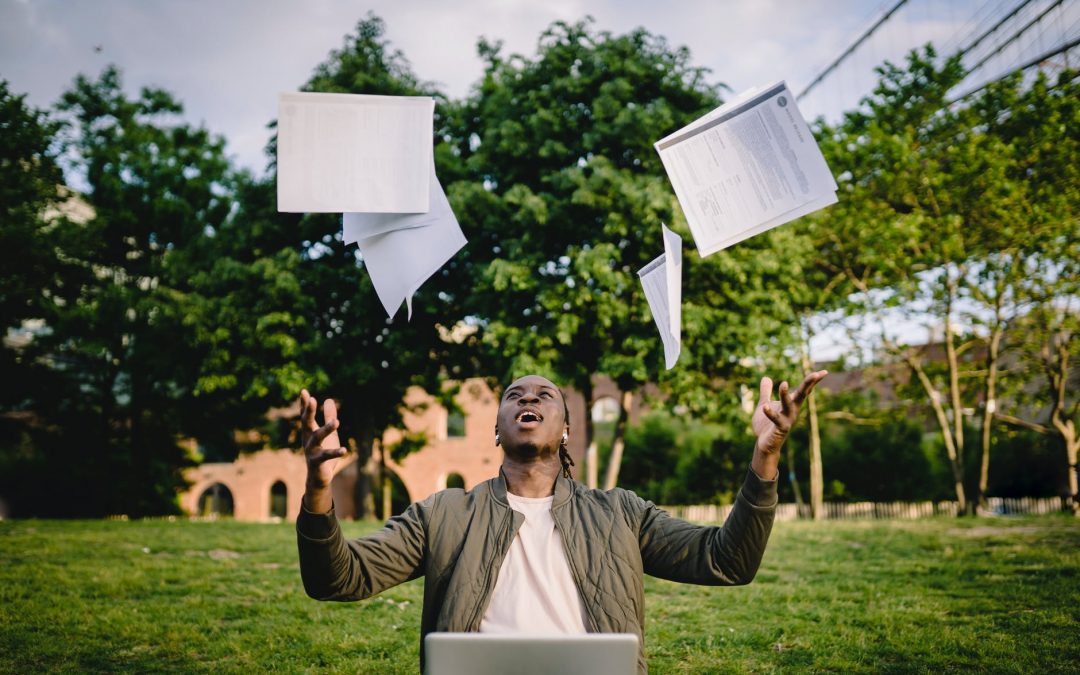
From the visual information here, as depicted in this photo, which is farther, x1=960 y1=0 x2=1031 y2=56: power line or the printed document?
x1=960 y1=0 x2=1031 y2=56: power line

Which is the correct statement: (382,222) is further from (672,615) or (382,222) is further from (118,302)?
(118,302)

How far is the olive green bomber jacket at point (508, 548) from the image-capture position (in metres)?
2.61

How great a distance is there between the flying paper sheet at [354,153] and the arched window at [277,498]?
35.3 metres

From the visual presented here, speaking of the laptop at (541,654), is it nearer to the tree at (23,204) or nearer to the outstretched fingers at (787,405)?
the outstretched fingers at (787,405)

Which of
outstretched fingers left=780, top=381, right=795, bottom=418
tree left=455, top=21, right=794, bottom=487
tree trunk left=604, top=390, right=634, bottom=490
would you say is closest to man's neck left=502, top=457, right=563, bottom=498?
outstretched fingers left=780, top=381, right=795, bottom=418

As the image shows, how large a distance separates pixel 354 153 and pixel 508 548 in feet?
5.36

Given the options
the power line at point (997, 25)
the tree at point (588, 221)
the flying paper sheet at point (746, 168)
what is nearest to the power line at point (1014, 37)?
Result: the power line at point (997, 25)

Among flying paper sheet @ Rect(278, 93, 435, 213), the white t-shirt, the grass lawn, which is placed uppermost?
flying paper sheet @ Rect(278, 93, 435, 213)

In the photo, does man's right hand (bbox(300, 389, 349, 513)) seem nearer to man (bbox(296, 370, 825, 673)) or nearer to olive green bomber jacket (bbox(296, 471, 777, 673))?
man (bbox(296, 370, 825, 673))

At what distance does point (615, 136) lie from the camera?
47.1 feet

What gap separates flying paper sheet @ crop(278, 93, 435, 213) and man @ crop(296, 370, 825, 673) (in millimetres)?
949

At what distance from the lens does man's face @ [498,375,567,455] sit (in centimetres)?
294

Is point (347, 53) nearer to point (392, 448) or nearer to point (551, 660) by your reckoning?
point (392, 448)

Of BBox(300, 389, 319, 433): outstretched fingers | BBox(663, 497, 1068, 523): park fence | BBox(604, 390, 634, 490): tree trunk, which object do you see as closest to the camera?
BBox(300, 389, 319, 433): outstretched fingers
